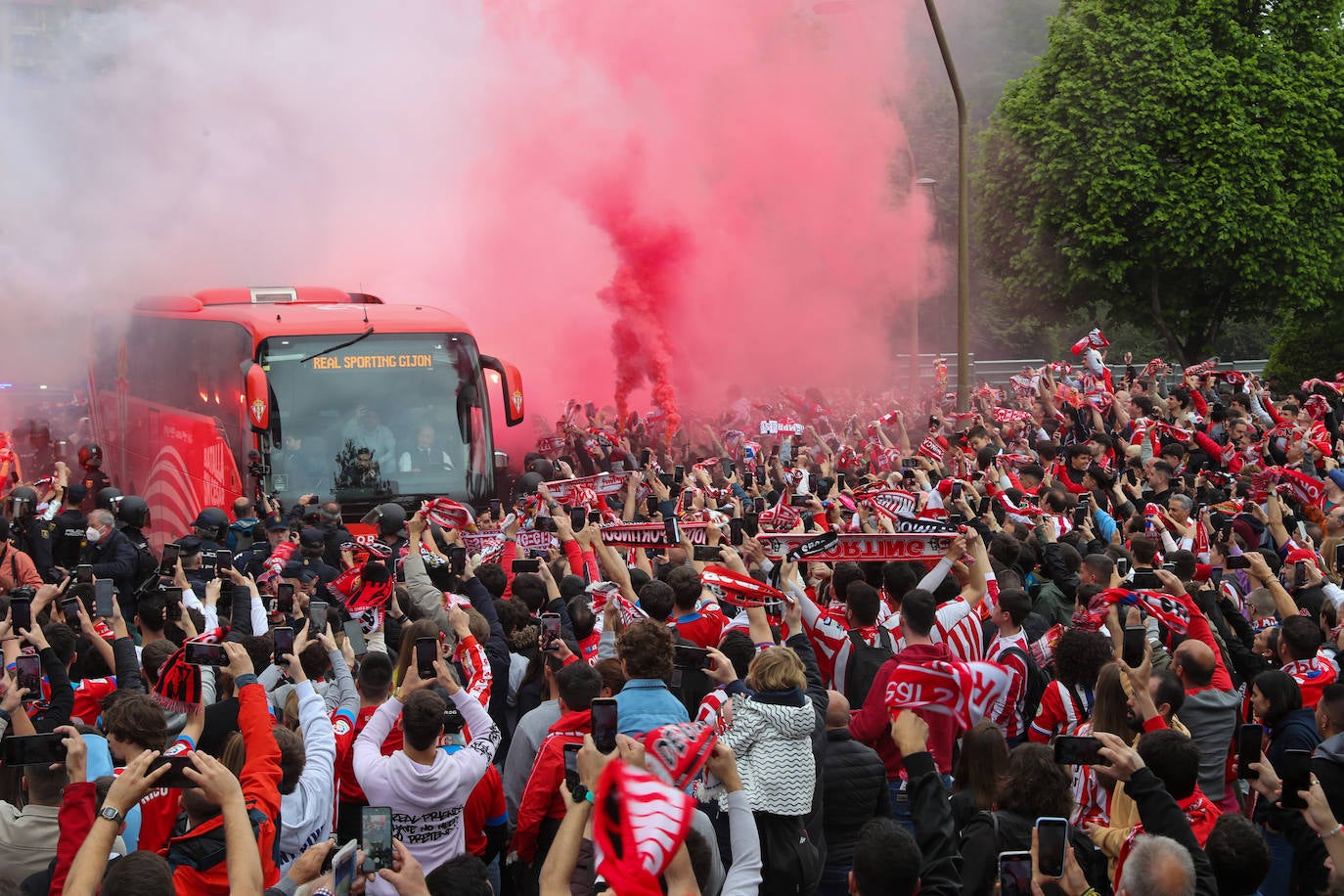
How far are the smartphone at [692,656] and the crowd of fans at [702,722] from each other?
67mm

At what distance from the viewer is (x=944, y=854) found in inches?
176

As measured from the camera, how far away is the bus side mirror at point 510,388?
51.7 feet

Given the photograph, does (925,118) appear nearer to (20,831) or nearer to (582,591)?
(582,591)

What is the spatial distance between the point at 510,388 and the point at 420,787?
37.1 ft

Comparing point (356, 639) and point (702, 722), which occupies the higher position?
point (702, 722)

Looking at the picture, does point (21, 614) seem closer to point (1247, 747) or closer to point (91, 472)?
point (1247, 747)

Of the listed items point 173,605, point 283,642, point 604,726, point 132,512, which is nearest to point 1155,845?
point 604,726

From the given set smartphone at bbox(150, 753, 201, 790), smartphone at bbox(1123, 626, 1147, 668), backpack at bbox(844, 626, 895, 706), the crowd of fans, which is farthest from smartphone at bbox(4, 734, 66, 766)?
smartphone at bbox(1123, 626, 1147, 668)

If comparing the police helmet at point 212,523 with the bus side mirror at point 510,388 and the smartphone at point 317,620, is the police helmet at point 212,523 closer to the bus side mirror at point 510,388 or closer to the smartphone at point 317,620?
the bus side mirror at point 510,388

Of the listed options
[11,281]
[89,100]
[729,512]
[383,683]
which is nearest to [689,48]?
[89,100]

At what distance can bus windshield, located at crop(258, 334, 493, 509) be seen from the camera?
15102 mm

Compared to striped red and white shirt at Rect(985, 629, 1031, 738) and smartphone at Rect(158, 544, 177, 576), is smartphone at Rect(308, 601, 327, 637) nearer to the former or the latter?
striped red and white shirt at Rect(985, 629, 1031, 738)

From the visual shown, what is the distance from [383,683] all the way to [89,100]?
67.8ft

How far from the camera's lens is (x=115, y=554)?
1138 centimetres
